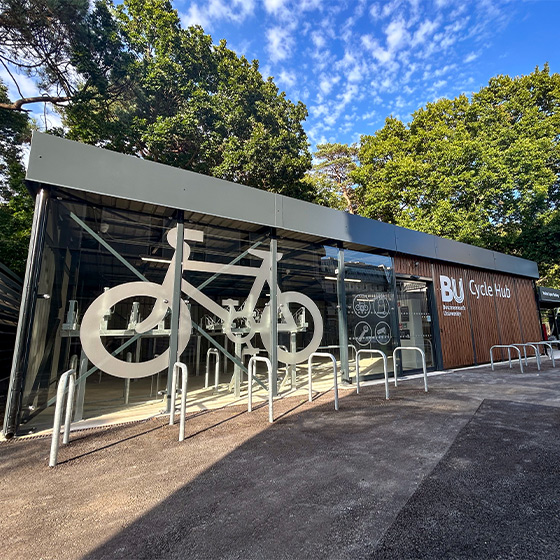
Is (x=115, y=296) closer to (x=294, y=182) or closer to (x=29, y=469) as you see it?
(x=29, y=469)

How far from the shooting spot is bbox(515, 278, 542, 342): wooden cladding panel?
405 inches

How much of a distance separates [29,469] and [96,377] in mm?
2998

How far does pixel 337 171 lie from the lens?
75.8ft

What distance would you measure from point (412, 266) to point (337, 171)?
57.5 feet

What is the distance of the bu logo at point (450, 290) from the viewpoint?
783 cm

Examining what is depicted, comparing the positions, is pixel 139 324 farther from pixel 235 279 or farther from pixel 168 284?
pixel 235 279

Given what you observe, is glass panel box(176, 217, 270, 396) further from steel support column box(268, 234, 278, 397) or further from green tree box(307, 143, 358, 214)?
green tree box(307, 143, 358, 214)

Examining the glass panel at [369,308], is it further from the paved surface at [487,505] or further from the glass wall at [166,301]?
the paved surface at [487,505]

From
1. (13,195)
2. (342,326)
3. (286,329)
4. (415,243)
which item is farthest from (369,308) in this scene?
(13,195)

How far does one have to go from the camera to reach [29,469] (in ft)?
7.91

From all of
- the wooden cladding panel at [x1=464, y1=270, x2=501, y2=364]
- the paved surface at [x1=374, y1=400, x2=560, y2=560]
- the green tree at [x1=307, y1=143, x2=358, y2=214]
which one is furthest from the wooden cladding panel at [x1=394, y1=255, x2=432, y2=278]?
the green tree at [x1=307, y1=143, x2=358, y2=214]

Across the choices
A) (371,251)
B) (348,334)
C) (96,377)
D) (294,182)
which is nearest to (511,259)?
(371,251)

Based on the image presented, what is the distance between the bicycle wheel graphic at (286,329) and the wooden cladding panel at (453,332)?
11.7ft

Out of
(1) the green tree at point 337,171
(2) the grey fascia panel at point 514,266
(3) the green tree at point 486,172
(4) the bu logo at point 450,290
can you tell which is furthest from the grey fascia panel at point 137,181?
(1) the green tree at point 337,171
